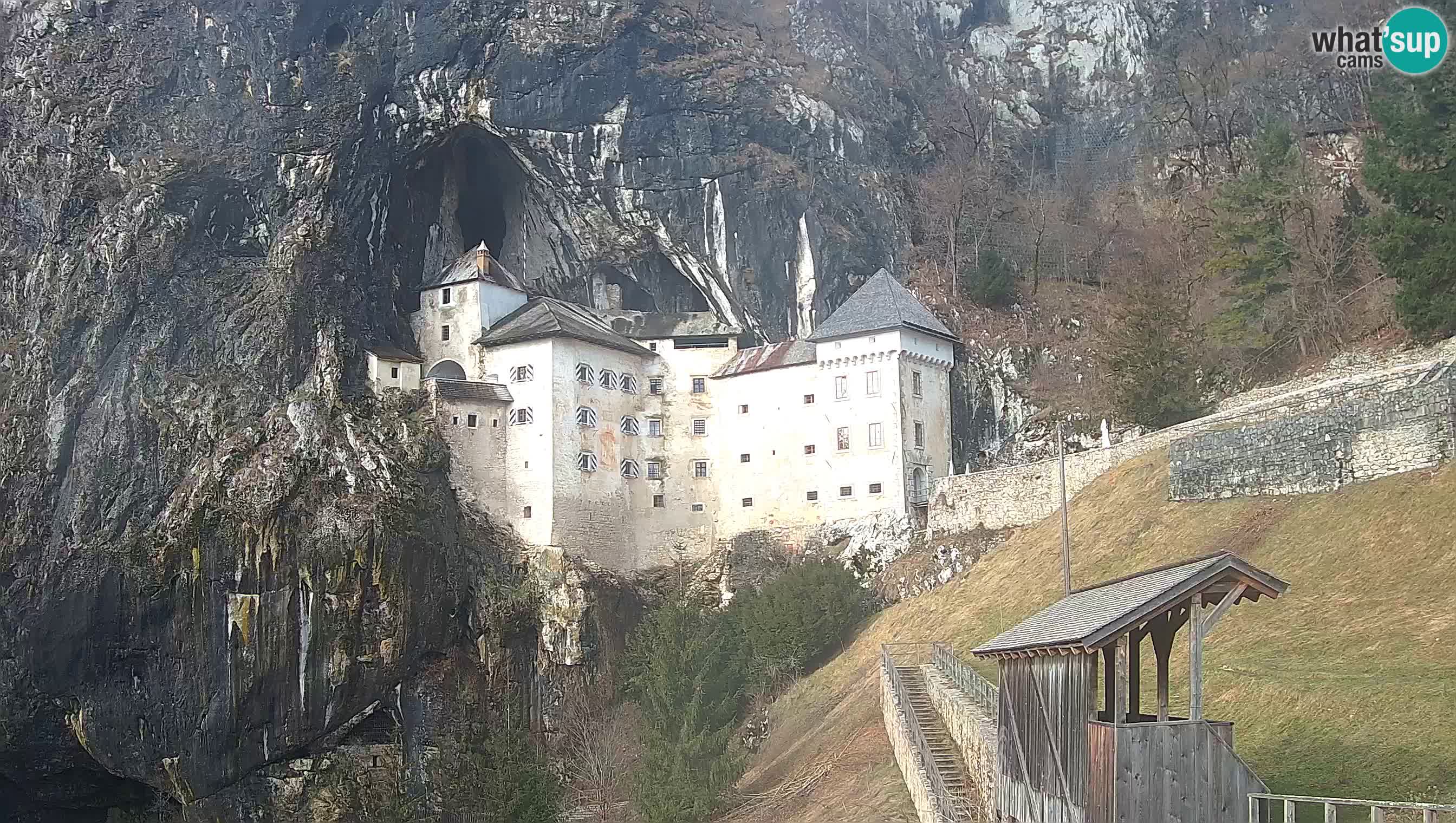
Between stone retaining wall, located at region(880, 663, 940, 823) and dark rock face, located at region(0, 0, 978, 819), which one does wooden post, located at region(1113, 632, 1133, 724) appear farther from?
dark rock face, located at region(0, 0, 978, 819)

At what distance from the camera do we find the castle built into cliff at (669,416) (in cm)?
5056

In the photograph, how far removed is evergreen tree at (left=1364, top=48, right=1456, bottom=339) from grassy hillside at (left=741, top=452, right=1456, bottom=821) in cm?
790

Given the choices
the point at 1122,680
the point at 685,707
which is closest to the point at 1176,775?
the point at 1122,680

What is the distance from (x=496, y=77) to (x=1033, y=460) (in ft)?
81.3

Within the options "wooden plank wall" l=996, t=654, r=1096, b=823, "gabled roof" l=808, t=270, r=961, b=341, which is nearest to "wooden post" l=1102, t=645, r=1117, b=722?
"wooden plank wall" l=996, t=654, r=1096, b=823

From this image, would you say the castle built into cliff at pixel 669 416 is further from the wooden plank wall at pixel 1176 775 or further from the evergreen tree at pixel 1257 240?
the wooden plank wall at pixel 1176 775

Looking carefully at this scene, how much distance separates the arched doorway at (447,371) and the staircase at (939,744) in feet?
84.1

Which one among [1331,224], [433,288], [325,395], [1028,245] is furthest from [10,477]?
[1331,224]

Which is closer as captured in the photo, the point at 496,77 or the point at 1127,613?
the point at 1127,613

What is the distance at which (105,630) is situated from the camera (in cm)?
5009

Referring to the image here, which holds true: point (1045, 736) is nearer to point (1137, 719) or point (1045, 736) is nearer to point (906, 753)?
point (1137, 719)

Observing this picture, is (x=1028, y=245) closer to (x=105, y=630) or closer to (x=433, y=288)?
(x=433, y=288)

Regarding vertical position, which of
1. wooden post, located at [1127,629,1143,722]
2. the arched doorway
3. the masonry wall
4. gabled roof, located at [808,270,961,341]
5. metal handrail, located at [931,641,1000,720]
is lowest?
metal handrail, located at [931,641,1000,720]

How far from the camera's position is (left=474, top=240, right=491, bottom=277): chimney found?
180 feet
